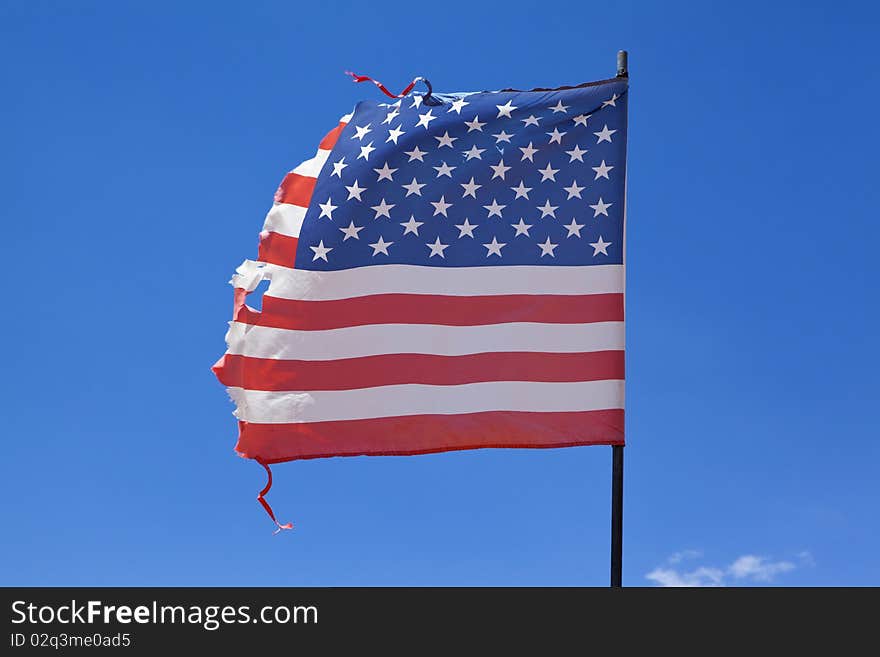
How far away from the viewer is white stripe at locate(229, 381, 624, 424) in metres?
10.8

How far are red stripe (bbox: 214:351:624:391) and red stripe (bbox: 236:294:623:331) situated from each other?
39cm

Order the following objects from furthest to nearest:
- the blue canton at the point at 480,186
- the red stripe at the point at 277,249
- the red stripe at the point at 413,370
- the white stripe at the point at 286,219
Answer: the white stripe at the point at 286,219
the red stripe at the point at 277,249
the blue canton at the point at 480,186
the red stripe at the point at 413,370

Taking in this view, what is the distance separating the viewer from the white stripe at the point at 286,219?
1212 cm

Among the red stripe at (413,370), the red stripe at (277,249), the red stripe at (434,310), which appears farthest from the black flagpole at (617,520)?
the red stripe at (277,249)

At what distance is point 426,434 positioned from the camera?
36.2 ft

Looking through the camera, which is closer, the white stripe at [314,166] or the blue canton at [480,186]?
the blue canton at [480,186]

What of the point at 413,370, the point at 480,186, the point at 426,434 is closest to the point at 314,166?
the point at 480,186

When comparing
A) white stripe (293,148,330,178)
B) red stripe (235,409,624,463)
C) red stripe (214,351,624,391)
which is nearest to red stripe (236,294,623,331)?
red stripe (214,351,624,391)

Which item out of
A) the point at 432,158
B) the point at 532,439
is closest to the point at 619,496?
the point at 532,439

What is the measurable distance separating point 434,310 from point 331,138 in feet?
8.42

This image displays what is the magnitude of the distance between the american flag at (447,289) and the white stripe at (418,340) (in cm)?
2

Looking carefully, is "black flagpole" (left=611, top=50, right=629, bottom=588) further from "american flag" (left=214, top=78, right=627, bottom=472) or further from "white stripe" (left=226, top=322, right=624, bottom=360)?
"white stripe" (left=226, top=322, right=624, bottom=360)

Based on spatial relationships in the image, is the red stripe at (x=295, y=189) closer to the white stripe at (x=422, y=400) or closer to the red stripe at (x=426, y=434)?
the white stripe at (x=422, y=400)
